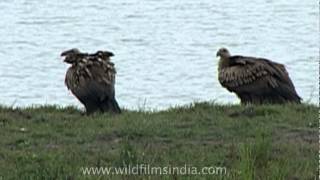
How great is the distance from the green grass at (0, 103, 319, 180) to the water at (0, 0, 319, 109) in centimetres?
413

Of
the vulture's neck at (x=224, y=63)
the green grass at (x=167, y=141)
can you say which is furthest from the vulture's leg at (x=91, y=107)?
the vulture's neck at (x=224, y=63)

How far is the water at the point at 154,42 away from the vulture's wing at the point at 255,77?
2.14 meters

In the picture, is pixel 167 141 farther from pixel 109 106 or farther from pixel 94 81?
pixel 94 81

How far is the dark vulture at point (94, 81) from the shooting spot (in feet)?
36.4

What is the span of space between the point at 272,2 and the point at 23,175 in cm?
2030

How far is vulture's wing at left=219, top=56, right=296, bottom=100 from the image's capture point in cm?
1200

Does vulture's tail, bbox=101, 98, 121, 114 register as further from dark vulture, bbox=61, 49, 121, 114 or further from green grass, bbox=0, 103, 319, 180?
green grass, bbox=0, 103, 319, 180

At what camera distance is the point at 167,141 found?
9.23m

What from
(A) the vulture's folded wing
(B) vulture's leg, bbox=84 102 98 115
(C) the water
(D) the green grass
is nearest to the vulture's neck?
(A) the vulture's folded wing

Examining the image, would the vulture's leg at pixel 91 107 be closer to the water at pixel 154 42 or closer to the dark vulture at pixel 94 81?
the dark vulture at pixel 94 81

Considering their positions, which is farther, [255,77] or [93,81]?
[255,77]

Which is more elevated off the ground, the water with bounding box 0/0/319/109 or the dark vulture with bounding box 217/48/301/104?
the dark vulture with bounding box 217/48/301/104

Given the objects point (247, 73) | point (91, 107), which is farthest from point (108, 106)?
point (247, 73)

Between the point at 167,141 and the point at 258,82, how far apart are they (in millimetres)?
3048
